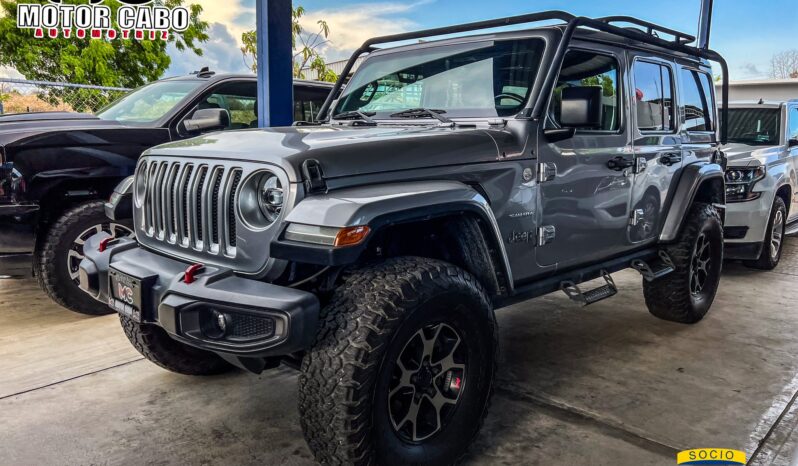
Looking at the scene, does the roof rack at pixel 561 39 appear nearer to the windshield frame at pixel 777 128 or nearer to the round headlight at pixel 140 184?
the round headlight at pixel 140 184

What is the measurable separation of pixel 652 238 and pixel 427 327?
7.82ft

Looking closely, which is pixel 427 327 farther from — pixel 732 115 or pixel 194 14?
pixel 194 14

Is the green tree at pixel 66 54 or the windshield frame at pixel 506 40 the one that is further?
the green tree at pixel 66 54

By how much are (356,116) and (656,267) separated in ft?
7.71

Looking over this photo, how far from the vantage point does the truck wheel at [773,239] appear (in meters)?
6.38

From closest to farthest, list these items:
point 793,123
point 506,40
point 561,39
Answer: point 561,39 < point 506,40 < point 793,123

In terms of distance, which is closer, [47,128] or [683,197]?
[683,197]

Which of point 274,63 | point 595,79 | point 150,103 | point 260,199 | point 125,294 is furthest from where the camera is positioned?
point 150,103

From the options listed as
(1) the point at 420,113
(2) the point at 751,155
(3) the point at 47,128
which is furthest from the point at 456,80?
(2) the point at 751,155

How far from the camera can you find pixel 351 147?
2.49m

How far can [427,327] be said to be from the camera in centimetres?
249

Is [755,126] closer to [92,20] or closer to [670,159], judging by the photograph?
[670,159]

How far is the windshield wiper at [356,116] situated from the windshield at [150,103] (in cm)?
207

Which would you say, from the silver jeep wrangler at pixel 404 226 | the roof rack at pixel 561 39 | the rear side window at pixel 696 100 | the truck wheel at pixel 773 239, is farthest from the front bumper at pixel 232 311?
the truck wheel at pixel 773 239
